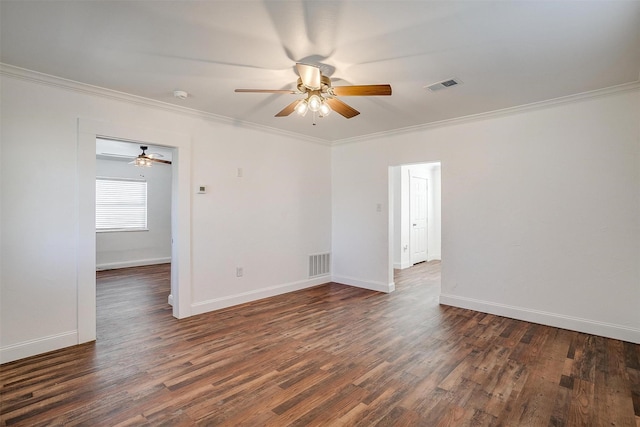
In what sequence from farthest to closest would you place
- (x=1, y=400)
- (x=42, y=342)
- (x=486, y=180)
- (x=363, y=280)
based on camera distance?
(x=363, y=280) < (x=486, y=180) < (x=42, y=342) < (x=1, y=400)

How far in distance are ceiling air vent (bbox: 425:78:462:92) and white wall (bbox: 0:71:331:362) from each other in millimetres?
2553

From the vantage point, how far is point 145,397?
7.52ft

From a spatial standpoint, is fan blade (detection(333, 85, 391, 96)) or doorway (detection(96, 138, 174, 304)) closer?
fan blade (detection(333, 85, 391, 96))

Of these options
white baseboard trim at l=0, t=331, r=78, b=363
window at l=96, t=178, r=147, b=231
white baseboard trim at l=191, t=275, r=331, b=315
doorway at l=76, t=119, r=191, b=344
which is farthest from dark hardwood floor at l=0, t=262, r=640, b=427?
window at l=96, t=178, r=147, b=231

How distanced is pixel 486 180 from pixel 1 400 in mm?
5122

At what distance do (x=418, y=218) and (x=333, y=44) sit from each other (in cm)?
634

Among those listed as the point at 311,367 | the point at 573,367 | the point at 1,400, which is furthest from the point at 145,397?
the point at 573,367

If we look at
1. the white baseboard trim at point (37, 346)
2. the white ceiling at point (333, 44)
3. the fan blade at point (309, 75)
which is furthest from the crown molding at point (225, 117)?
the white baseboard trim at point (37, 346)

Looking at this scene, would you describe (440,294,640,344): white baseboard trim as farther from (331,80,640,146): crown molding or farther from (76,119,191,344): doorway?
(76,119,191,344): doorway

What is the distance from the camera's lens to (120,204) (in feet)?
25.0

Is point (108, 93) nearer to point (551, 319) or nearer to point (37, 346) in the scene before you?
point (37, 346)

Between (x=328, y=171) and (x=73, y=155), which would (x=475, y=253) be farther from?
(x=73, y=155)

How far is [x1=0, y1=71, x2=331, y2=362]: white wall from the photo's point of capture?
9.41ft

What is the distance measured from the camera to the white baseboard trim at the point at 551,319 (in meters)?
3.27
